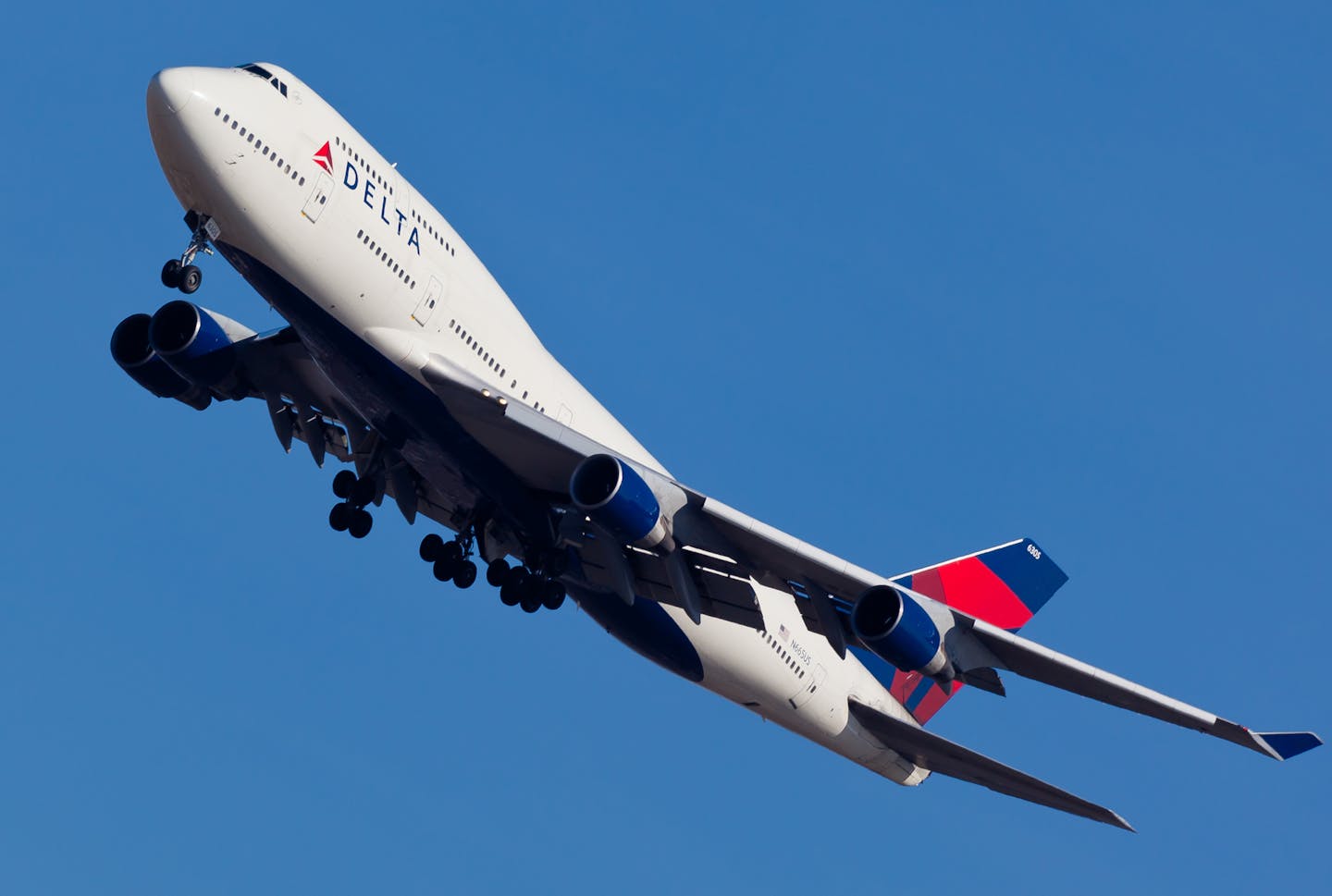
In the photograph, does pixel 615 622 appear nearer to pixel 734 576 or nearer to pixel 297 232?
pixel 734 576

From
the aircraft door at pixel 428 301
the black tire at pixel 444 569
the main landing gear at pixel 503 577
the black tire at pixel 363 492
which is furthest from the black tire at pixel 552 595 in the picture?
the aircraft door at pixel 428 301

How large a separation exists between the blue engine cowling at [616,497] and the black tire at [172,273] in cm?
705

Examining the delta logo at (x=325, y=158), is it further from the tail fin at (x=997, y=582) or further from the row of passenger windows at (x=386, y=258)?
the tail fin at (x=997, y=582)

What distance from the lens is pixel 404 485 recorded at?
1302 inches

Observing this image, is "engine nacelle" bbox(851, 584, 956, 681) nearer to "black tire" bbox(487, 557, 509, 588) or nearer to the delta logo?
"black tire" bbox(487, 557, 509, 588)

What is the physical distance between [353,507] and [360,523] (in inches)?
13.6

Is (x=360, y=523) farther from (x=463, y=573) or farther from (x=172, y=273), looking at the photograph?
(x=172, y=273)

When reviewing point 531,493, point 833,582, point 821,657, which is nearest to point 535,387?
point 531,493

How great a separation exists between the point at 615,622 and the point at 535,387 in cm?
606

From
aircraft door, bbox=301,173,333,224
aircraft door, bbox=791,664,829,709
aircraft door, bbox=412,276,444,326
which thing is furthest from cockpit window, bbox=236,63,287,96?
aircraft door, bbox=791,664,829,709

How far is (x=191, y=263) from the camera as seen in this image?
26922 millimetres

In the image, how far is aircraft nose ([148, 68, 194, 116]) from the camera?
83.4 feet

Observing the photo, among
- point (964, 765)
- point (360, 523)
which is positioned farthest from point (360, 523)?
point (964, 765)

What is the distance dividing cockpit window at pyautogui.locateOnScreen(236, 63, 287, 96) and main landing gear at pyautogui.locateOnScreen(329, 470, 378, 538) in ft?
Result: 27.1
